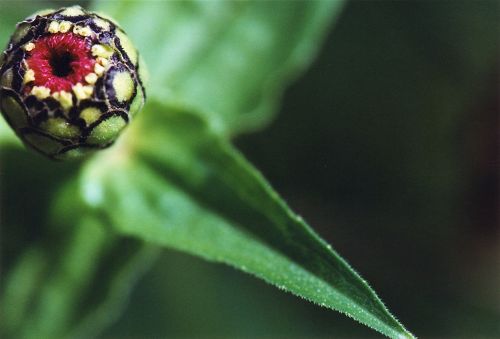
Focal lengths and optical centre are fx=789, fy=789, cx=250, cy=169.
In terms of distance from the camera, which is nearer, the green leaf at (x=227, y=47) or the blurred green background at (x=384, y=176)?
the green leaf at (x=227, y=47)

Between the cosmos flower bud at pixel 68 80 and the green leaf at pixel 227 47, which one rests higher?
the cosmos flower bud at pixel 68 80

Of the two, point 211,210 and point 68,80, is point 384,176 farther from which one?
point 68,80

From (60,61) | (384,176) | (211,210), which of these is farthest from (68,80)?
(384,176)

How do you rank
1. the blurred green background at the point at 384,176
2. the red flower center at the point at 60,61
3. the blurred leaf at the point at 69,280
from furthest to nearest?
the blurred green background at the point at 384,176
the blurred leaf at the point at 69,280
the red flower center at the point at 60,61

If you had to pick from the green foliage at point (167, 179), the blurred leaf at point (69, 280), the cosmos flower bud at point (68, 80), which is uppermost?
the cosmos flower bud at point (68, 80)

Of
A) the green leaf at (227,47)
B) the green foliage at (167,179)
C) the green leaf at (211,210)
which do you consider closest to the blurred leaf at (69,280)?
the green foliage at (167,179)

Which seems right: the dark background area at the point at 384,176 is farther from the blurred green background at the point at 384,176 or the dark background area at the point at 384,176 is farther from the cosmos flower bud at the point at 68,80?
the cosmos flower bud at the point at 68,80

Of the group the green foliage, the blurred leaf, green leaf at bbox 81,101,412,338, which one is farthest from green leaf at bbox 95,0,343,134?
the blurred leaf

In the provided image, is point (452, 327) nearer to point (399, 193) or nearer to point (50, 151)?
point (399, 193)
